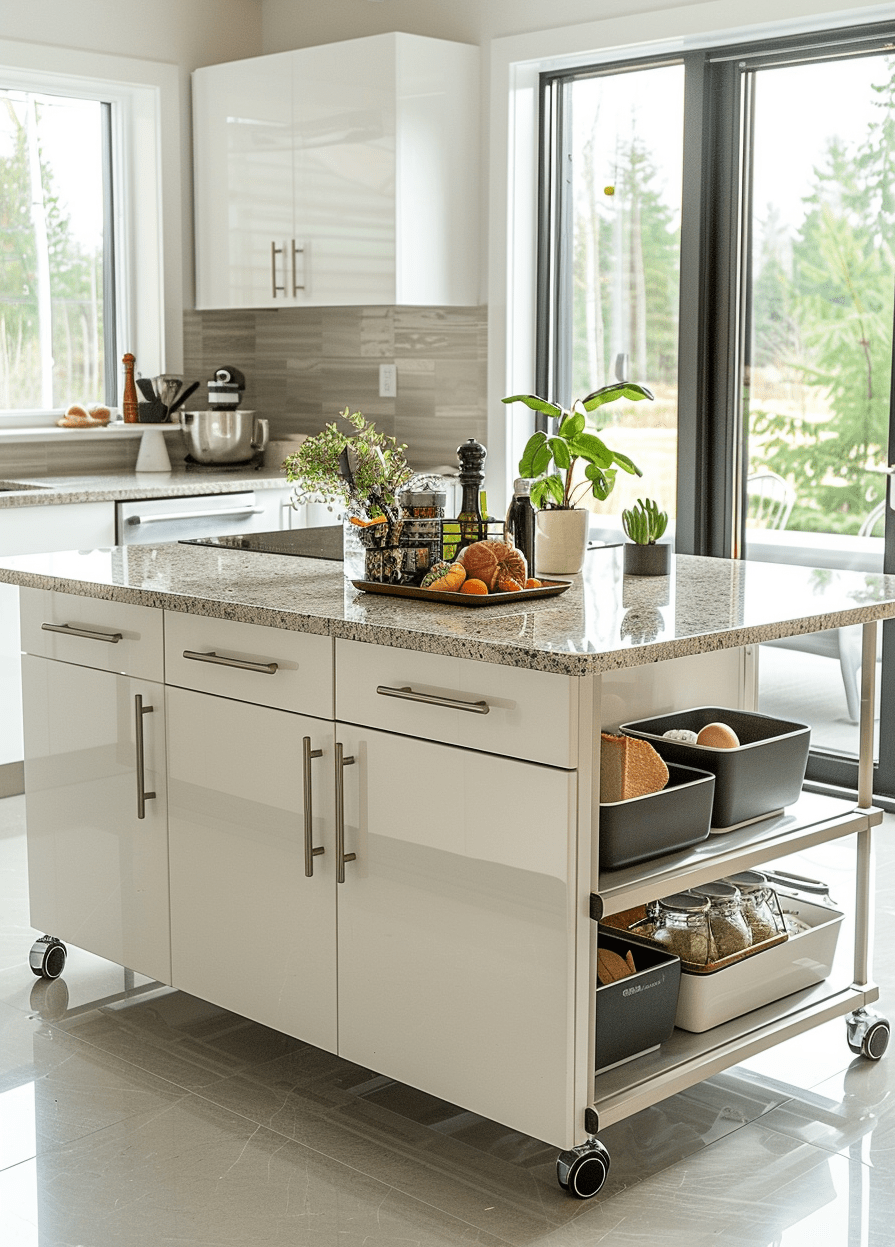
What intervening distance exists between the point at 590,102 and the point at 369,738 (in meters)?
3.08

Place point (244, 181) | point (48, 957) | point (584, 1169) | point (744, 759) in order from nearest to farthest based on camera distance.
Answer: point (584, 1169) → point (744, 759) → point (48, 957) → point (244, 181)

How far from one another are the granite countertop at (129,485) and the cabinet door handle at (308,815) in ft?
6.83

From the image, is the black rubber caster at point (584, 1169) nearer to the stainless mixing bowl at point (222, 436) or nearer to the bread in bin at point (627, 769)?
the bread in bin at point (627, 769)

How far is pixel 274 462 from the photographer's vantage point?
213 inches

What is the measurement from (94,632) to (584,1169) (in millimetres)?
1367

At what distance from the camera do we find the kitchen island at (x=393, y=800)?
7.00 feet

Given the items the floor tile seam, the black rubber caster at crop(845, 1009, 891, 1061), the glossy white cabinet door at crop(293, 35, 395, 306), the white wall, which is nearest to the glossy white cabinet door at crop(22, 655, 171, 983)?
the floor tile seam

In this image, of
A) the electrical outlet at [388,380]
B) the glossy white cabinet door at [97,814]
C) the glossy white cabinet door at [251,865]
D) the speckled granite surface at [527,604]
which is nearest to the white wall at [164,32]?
the electrical outlet at [388,380]

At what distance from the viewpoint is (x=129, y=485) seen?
Result: 4656mm

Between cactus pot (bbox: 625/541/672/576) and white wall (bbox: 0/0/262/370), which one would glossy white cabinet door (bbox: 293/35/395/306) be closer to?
white wall (bbox: 0/0/262/370)

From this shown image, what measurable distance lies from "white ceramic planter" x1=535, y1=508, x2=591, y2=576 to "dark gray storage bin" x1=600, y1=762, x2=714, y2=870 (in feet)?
1.89

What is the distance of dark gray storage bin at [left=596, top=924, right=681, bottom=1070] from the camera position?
2234 millimetres

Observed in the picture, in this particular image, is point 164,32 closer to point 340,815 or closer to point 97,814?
point 97,814

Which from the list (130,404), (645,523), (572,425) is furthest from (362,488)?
(130,404)
